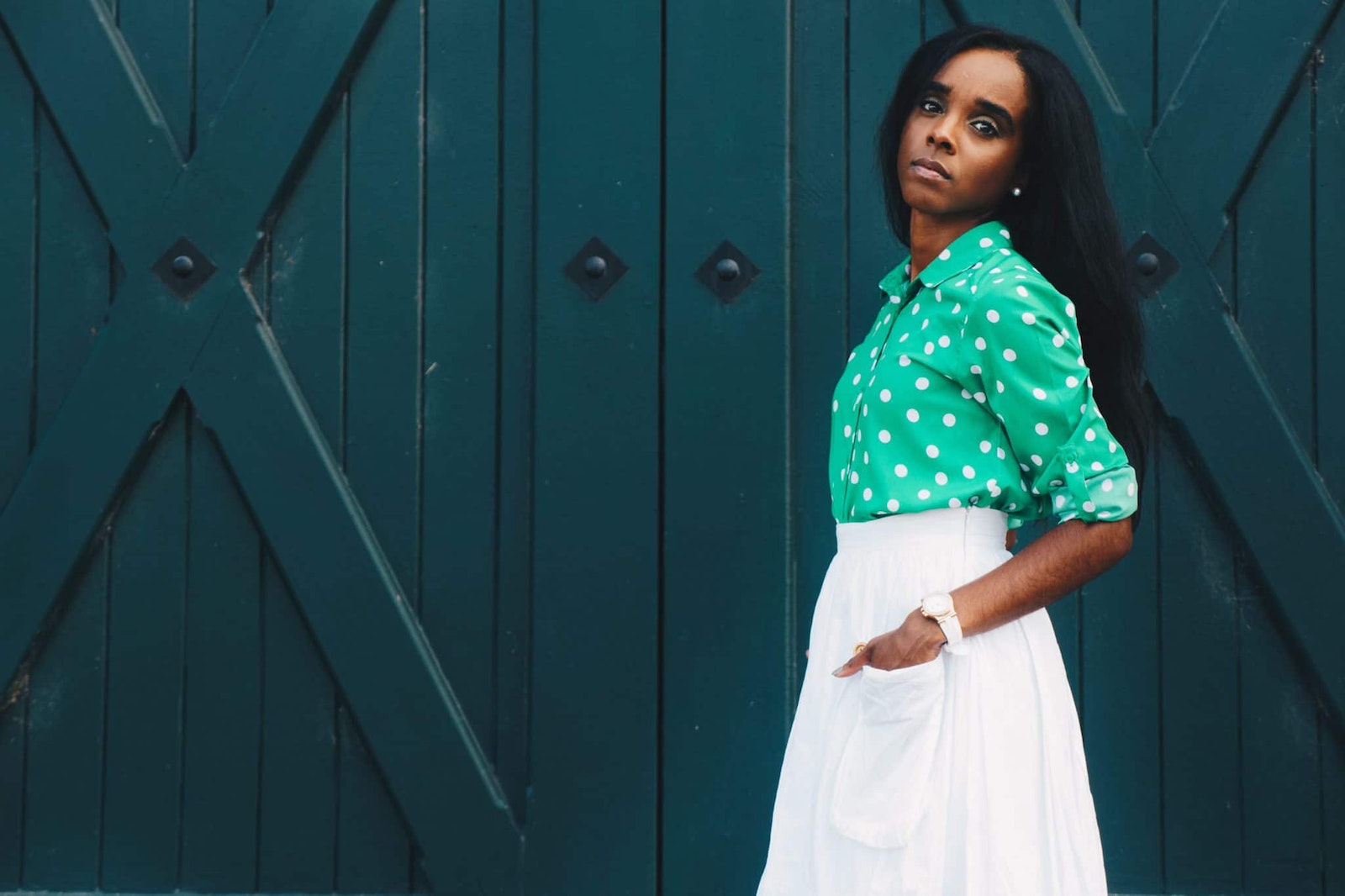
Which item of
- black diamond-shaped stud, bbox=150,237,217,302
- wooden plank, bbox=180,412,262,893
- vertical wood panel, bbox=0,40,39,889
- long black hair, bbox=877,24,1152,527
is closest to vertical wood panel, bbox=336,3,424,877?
wooden plank, bbox=180,412,262,893

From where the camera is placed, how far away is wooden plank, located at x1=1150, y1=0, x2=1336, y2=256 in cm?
288

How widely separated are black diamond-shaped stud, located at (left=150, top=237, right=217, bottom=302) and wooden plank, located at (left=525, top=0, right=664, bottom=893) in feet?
2.28

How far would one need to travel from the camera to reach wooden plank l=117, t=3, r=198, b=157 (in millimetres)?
3020

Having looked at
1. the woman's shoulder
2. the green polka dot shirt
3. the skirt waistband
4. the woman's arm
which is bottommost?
the woman's arm

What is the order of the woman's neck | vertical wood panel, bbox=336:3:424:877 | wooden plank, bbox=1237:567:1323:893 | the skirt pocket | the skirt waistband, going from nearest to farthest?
1. the skirt pocket
2. the skirt waistband
3. the woman's neck
4. wooden plank, bbox=1237:567:1323:893
5. vertical wood panel, bbox=336:3:424:877

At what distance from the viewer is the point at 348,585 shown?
295 centimetres

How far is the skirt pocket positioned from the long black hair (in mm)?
369

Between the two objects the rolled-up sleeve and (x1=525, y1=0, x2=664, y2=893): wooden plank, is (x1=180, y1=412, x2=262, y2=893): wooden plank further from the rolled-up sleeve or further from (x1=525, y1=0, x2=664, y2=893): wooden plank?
the rolled-up sleeve

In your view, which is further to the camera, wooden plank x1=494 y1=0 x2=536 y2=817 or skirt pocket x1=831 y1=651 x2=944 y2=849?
wooden plank x1=494 y1=0 x2=536 y2=817

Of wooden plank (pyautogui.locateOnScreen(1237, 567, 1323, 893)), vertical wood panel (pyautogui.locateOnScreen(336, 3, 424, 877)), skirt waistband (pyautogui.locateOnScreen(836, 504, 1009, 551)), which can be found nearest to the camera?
skirt waistband (pyautogui.locateOnScreen(836, 504, 1009, 551))

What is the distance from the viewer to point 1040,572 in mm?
1823

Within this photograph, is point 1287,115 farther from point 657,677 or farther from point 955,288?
point 657,677

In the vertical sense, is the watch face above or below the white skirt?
above

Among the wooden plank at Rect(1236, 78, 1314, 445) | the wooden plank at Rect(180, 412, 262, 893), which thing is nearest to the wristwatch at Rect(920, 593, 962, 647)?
the wooden plank at Rect(1236, 78, 1314, 445)
